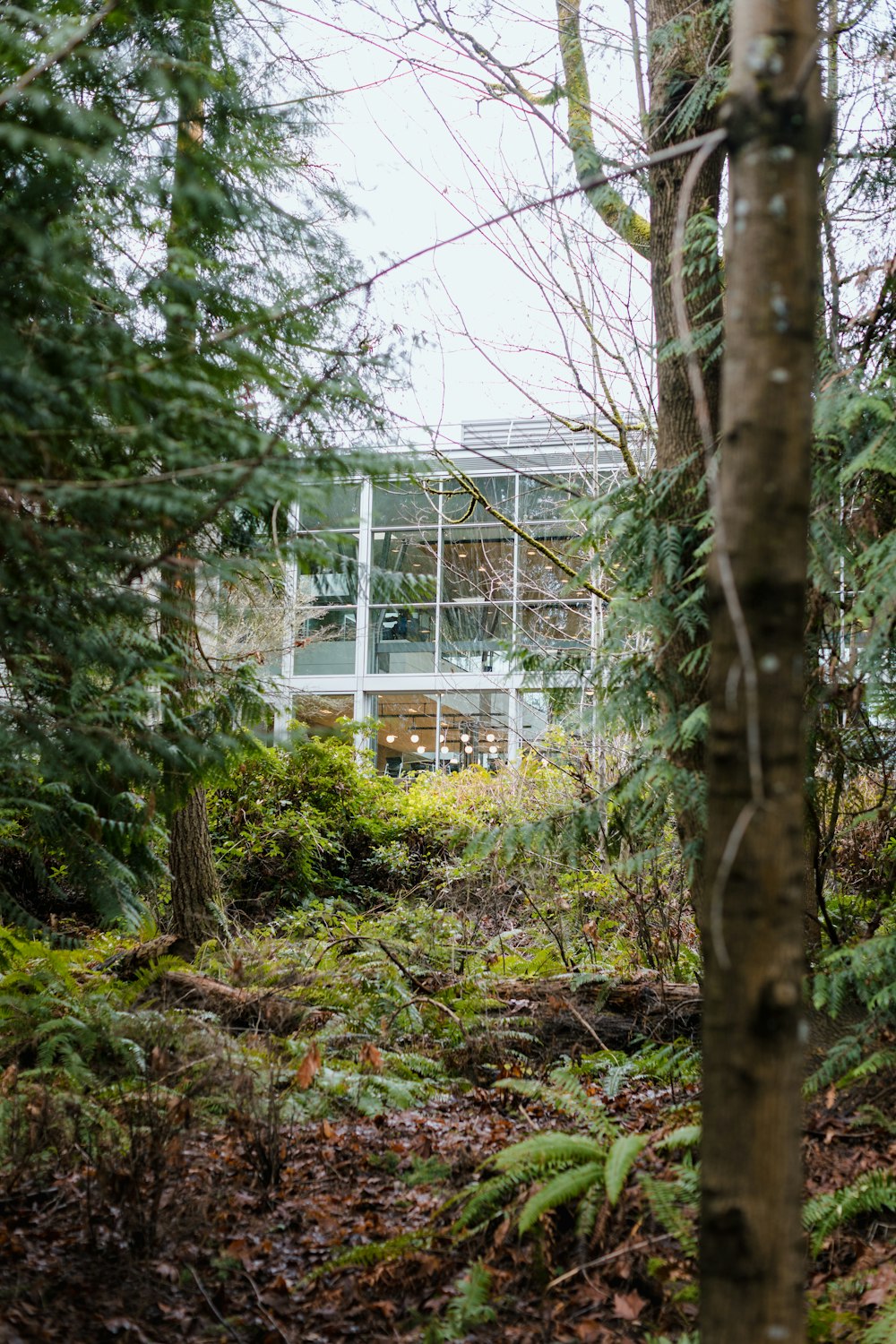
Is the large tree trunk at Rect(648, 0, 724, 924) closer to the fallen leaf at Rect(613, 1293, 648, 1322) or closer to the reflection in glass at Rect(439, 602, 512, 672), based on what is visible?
the fallen leaf at Rect(613, 1293, 648, 1322)

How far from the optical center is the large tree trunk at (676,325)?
5137 millimetres

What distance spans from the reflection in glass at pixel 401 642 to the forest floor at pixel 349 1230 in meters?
14.2

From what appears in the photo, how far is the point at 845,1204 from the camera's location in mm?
3455

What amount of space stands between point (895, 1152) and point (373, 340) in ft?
14.1

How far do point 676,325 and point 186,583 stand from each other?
3029mm

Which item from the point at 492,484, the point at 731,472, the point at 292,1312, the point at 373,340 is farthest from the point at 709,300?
the point at 492,484

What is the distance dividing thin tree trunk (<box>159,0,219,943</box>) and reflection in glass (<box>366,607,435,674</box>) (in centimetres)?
1070

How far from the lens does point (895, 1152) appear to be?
3895mm

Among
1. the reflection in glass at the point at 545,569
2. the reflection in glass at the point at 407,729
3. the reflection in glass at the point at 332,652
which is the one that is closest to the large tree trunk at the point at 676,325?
the reflection in glass at the point at 545,569

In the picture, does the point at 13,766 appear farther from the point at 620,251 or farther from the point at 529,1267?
the point at 620,251

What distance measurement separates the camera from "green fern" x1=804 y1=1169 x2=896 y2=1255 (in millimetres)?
3416

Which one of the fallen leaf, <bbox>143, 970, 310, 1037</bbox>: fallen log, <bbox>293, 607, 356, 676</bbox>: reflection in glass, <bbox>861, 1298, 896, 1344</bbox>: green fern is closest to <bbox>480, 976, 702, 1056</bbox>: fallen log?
<bbox>143, 970, 310, 1037</bbox>: fallen log

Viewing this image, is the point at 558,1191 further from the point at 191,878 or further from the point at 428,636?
the point at 428,636

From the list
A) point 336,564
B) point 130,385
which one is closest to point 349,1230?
point 336,564
